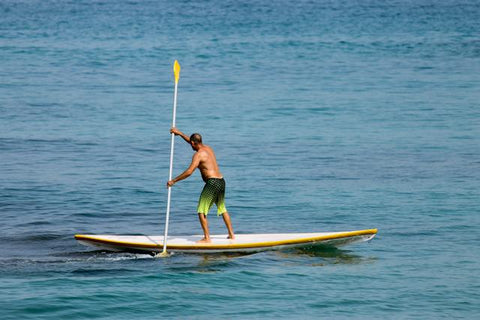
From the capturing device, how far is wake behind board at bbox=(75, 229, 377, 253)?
1525cm

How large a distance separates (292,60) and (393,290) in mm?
33668

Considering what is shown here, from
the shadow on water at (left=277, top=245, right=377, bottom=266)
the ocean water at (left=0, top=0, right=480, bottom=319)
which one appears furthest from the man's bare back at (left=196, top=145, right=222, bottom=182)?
the shadow on water at (left=277, top=245, right=377, bottom=266)

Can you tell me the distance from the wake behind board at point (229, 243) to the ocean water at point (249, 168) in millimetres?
171

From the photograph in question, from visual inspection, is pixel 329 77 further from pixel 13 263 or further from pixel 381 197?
pixel 13 263

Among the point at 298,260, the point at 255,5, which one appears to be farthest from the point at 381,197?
the point at 255,5

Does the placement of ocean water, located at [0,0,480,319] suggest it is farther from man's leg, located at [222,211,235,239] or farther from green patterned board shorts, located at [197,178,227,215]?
green patterned board shorts, located at [197,178,227,215]

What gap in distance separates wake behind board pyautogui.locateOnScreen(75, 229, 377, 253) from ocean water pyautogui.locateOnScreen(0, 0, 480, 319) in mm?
171

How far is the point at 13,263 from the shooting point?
1501cm

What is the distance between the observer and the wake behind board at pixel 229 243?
600 inches

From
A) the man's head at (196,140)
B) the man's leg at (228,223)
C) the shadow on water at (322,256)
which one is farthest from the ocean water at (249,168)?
the man's head at (196,140)

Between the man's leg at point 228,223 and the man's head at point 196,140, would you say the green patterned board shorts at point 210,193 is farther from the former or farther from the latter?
the man's head at point 196,140

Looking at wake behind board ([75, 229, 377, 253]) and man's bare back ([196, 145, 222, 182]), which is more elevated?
man's bare back ([196, 145, 222, 182])

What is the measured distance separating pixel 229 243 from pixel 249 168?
8.47 metres

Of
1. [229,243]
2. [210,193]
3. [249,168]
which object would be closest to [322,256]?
[229,243]
